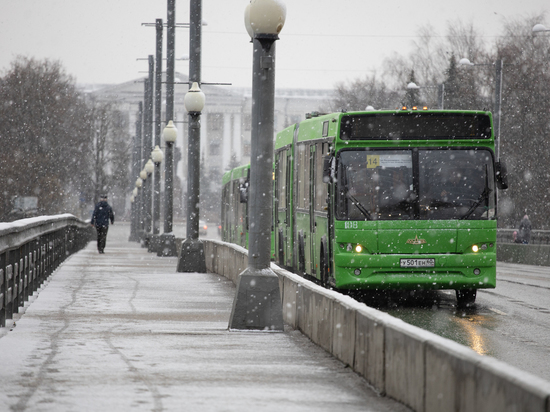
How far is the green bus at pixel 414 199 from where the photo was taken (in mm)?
15594

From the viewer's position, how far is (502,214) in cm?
5450

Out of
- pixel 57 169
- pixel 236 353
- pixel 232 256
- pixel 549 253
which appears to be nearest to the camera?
pixel 236 353

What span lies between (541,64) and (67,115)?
32.5 meters

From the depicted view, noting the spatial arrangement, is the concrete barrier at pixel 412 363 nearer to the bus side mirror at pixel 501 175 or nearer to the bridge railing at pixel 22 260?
the bridge railing at pixel 22 260

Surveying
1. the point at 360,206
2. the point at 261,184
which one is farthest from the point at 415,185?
the point at 261,184

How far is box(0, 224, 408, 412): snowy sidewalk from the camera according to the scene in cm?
724

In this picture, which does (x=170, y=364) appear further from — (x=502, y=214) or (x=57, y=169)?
(x=57, y=169)

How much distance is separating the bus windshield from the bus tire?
1.26 meters

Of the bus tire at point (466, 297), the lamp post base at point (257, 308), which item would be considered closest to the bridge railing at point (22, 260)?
the lamp post base at point (257, 308)


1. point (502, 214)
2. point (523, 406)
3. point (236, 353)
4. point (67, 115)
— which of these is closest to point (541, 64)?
point (502, 214)

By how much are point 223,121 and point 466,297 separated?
402ft

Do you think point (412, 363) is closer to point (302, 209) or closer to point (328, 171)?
point (328, 171)

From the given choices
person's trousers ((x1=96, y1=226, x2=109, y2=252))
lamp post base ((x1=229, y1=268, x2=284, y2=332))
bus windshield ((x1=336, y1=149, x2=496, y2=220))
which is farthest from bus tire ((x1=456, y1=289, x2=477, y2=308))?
person's trousers ((x1=96, y1=226, x2=109, y2=252))

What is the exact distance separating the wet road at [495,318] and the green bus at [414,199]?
57cm
